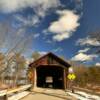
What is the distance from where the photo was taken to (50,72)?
4912 centimetres

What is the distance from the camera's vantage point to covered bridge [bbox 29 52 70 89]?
134 feet

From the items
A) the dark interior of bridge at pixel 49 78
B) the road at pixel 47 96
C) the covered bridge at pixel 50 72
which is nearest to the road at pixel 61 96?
the road at pixel 47 96

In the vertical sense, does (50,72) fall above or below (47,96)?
above

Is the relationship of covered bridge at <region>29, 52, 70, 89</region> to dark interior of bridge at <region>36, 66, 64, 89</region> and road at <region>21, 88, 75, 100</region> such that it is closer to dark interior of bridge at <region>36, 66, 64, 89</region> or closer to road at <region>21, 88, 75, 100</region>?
dark interior of bridge at <region>36, 66, 64, 89</region>

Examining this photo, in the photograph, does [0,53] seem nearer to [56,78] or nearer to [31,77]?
[56,78]

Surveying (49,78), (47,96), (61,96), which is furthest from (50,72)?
(47,96)

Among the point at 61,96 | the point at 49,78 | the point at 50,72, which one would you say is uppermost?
the point at 50,72

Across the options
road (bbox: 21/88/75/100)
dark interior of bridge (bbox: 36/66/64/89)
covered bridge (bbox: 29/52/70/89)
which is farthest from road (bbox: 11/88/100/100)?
dark interior of bridge (bbox: 36/66/64/89)

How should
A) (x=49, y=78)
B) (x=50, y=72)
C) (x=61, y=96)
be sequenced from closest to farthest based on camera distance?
(x=61, y=96) → (x=49, y=78) → (x=50, y=72)

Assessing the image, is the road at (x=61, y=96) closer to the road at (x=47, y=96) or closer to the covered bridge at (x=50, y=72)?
the road at (x=47, y=96)

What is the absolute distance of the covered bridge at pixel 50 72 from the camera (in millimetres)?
40938

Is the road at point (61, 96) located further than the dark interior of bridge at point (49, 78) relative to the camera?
No

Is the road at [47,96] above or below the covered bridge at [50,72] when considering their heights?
below

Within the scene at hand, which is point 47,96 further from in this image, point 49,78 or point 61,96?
point 49,78
